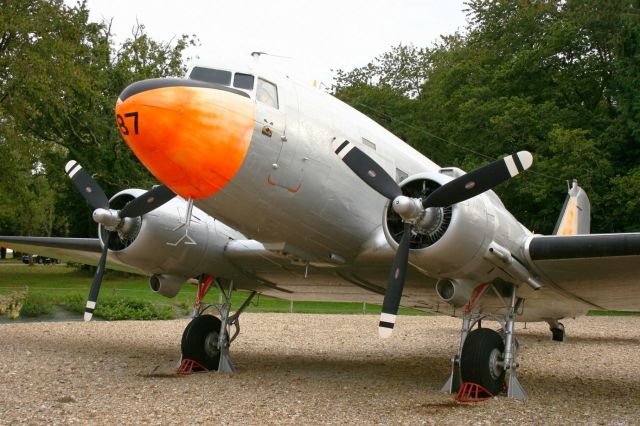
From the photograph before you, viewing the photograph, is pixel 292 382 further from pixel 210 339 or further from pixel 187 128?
pixel 187 128

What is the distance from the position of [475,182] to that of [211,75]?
365cm

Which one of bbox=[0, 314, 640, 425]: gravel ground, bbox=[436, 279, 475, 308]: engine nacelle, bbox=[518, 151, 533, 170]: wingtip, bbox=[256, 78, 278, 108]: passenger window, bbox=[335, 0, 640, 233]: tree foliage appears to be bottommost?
bbox=[0, 314, 640, 425]: gravel ground

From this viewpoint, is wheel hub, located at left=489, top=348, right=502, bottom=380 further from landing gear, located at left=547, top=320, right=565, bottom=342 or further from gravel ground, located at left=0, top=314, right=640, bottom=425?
landing gear, located at left=547, top=320, right=565, bottom=342

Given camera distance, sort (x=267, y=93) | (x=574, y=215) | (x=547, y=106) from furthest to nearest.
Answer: (x=547, y=106), (x=574, y=215), (x=267, y=93)

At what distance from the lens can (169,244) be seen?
1102 cm

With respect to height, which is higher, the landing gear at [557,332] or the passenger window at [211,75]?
the passenger window at [211,75]

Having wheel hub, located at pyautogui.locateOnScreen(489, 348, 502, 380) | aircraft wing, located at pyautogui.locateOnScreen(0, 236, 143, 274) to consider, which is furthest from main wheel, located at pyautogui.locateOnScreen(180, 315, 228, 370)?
wheel hub, located at pyautogui.locateOnScreen(489, 348, 502, 380)

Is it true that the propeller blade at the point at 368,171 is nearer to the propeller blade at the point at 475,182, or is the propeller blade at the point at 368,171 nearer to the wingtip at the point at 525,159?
the propeller blade at the point at 475,182

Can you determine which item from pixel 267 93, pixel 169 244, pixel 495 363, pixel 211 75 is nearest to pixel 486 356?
pixel 495 363

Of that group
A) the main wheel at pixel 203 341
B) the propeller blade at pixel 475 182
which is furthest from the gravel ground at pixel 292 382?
the propeller blade at pixel 475 182

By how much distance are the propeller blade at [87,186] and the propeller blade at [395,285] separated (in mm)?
5239

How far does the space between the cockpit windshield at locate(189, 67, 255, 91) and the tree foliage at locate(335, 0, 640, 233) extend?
23302 mm

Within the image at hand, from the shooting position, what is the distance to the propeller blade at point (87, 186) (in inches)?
438

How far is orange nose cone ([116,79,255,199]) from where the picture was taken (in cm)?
780
